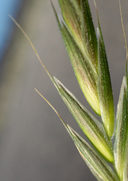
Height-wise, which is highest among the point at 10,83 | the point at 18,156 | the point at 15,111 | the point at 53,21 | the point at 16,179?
the point at 53,21

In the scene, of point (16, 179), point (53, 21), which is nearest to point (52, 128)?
point (16, 179)

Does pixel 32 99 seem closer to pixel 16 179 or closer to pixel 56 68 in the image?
pixel 56 68

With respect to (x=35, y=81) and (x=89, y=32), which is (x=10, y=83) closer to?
(x=35, y=81)

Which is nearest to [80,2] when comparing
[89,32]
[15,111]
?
[89,32]

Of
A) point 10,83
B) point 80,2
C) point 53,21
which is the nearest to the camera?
point 80,2

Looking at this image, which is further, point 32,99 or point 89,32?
point 32,99

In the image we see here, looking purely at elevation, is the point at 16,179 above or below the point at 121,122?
below

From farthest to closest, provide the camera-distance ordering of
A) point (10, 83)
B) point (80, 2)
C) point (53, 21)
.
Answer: point (10, 83) → point (53, 21) → point (80, 2)
